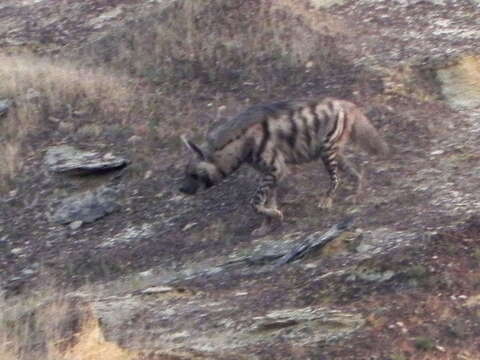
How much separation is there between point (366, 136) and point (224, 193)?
180cm

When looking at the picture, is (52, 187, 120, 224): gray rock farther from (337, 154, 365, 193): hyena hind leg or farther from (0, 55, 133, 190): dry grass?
(337, 154, 365, 193): hyena hind leg

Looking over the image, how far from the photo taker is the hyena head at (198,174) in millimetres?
11953

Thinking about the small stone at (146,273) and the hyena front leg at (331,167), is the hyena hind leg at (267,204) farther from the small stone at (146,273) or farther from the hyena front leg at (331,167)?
the small stone at (146,273)

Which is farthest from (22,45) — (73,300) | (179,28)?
(73,300)

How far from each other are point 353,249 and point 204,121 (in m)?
4.74

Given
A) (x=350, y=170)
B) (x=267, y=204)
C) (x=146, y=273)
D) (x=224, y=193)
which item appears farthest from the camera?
(x=224, y=193)

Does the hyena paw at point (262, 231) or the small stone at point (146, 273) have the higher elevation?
the hyena paw at point (262, 231)

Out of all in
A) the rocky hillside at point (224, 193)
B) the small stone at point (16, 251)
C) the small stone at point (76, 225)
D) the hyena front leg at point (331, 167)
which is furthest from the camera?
the small stone at point (76, 225)

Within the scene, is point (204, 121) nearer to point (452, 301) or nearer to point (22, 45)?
point (22, 45)

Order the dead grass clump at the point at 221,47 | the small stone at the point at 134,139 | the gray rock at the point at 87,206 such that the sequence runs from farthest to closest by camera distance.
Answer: the dead grass clump at the point at 221,47
the small stone at the point at 134,139
the gray rock at the point at 87,206

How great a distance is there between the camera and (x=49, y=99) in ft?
50.1

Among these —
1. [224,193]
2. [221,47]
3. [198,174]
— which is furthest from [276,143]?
[221,47]

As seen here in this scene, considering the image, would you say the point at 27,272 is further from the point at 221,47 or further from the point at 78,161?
the point at 221,47

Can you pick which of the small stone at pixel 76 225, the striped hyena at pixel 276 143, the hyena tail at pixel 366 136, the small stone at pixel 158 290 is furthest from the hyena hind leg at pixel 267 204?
the small stone at pixel 76 225
